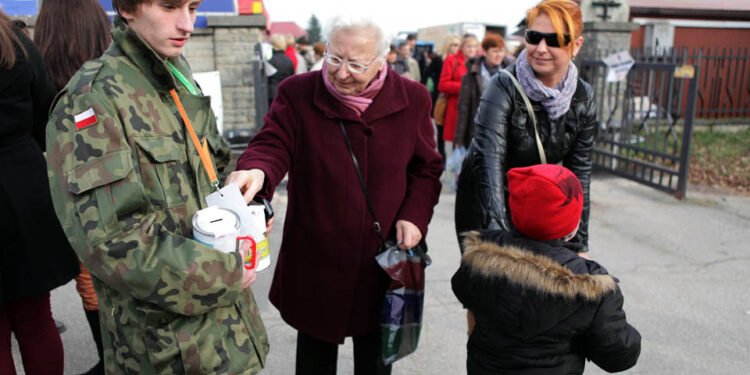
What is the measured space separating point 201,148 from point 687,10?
1766cm

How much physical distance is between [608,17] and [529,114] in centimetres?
714

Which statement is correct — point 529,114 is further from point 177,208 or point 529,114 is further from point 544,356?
point 177,208

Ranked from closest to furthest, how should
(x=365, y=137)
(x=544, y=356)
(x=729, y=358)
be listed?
(x=544, y=356) < (x=365, y=137) < (x=729, y=358)

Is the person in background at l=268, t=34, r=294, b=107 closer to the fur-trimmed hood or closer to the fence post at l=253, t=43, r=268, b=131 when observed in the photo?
the fence post at l=253, t=43, r=268, b=131

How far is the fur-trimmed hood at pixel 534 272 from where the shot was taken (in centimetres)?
173

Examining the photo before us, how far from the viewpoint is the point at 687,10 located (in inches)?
625

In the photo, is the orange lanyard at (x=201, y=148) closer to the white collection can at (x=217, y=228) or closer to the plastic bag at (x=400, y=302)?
the white collection can at (x=217, y=228)

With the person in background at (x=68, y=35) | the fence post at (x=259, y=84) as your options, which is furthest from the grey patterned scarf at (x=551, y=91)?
the fence post at (x=259, y=84)

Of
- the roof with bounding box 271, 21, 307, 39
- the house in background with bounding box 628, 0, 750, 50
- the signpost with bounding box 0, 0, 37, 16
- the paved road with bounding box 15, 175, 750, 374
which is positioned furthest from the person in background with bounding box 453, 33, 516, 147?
the roof with bounding box 271, 21, 307, 39

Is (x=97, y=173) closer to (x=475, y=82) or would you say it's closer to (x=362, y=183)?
(x=362, y=183)

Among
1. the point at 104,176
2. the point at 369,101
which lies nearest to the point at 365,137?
the point at 369,101

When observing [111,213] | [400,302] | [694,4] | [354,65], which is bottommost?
[400,302]

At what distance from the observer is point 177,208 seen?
1.49 metres

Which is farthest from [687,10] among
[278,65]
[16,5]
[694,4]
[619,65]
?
[16,5]
